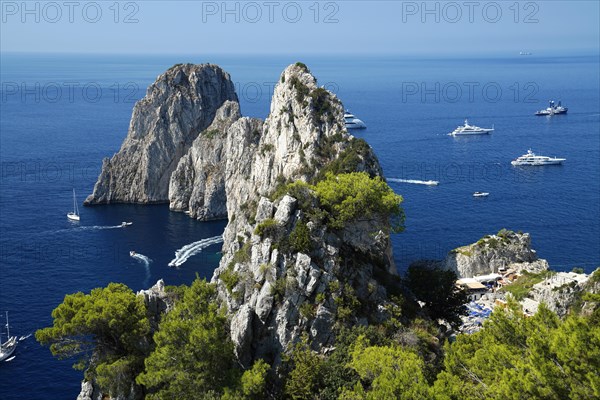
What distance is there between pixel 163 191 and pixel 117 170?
41.0ft

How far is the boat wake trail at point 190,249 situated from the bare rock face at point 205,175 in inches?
616

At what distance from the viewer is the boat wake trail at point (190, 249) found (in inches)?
4284

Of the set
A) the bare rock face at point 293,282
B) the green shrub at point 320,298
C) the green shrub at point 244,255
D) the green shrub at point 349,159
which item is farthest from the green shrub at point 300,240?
the green shrub at point 349,159

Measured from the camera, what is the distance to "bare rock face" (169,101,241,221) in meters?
138

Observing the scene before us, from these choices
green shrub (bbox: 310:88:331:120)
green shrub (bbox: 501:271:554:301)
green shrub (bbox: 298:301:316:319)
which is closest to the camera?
green shrub (bbox: 298:301:316:319)

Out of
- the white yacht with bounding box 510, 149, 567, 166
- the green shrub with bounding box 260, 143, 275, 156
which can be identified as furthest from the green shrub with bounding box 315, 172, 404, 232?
the white yacht with bounding box 510, 149, 567, 166

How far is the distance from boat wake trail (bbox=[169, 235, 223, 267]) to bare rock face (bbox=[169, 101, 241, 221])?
616 inches

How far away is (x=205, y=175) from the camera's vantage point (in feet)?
468

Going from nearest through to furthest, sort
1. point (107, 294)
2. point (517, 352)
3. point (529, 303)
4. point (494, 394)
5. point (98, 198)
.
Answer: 1. point (494, 394)
2. point (517, 352)
3. point (107, 294)
4. point (529, 303)
5. point (98, 198)

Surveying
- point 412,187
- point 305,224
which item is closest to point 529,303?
point 305,224

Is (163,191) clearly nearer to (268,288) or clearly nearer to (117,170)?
(117,170)

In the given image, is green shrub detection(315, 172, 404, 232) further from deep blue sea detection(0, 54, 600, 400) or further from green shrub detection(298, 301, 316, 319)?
deep blue sea detection(0, 54, 600, 400)

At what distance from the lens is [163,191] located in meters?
152

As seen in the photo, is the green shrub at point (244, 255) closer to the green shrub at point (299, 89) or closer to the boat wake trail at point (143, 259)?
the green shrub at point (299, 89)
